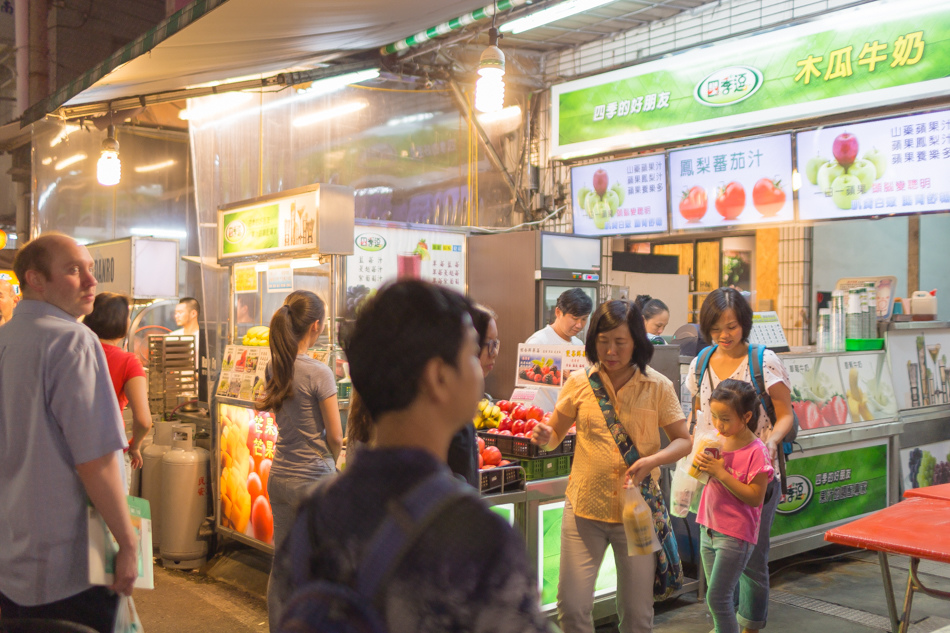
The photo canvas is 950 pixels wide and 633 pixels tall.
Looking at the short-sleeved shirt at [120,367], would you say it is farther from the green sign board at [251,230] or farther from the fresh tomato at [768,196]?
the fresh tomato at [768,196]

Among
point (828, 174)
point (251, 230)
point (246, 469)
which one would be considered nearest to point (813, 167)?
point (828, 174)

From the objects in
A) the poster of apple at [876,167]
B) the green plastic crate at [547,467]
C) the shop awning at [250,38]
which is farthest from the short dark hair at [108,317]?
the poster of apple at [876,167]

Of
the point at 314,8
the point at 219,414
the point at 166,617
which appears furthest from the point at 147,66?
the point at 166,617

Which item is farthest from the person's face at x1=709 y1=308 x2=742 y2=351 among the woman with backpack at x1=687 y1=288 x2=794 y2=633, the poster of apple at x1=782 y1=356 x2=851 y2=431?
the poster of apple at x1=782 y1=356 x2=851 y2=431

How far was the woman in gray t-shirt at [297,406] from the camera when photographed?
388cm

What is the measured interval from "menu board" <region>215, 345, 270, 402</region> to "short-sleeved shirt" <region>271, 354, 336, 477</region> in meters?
1.39

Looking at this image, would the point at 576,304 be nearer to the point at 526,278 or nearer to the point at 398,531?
the point at 526,278

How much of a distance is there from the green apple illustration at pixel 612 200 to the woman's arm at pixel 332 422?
15.3 feet

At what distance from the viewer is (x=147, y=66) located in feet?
18.0

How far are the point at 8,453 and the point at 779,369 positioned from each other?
11.2ft

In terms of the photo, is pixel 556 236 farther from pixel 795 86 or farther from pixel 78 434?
pixel 78 434

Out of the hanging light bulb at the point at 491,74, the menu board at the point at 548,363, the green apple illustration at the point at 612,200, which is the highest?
the hanging light bulb at the point at 491,74

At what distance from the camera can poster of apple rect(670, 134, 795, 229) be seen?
6410 mm

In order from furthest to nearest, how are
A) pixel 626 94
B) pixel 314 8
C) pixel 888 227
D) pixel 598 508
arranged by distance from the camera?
pixel 888 227 < pixel 626 94 < pixel 314 8 < pixel 598 508
